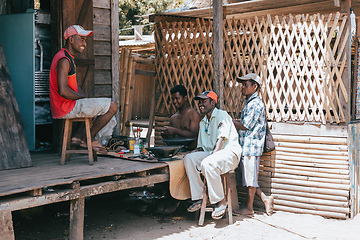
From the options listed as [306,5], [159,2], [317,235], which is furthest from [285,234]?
[159,2]

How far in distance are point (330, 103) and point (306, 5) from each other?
1.96 m

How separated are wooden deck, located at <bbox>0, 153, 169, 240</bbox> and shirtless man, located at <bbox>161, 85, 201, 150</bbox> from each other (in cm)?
76

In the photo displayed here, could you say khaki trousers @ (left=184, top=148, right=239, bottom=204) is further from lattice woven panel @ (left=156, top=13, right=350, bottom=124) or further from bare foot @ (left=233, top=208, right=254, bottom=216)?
lattice woven panel @ (left=156, top=13, right=350, bottom=124)

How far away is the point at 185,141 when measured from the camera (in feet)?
17.4

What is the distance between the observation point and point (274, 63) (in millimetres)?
5613

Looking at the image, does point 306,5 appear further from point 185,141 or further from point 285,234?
point 285,234

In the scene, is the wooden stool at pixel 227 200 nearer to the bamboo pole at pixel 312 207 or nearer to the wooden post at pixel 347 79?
the bamboo pole at pixel 312 207

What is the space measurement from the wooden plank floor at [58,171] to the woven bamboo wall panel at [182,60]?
1.99 meters

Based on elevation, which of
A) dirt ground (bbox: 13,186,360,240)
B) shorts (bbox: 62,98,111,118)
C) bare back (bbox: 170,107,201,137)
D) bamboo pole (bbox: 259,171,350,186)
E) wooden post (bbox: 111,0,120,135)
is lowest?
dirt ground (bbox: 13,186,360,240)

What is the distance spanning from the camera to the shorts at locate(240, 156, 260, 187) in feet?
17.1

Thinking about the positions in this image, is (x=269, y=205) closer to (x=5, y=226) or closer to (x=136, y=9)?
(x=5, y=226)

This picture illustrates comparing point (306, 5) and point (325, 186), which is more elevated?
point (306, 5)

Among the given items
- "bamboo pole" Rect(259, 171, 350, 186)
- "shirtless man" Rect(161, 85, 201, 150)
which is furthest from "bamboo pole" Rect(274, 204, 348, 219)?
"shirtless man" Rect(161, 85, 201, 150)

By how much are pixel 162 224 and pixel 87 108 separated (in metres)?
1.66
